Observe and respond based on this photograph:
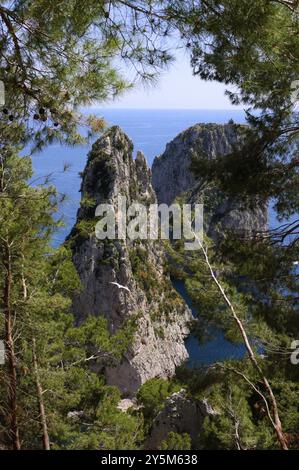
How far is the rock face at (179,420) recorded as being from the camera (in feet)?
50.9

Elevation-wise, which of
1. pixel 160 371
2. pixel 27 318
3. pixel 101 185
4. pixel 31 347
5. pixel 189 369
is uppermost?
pixel 101 185

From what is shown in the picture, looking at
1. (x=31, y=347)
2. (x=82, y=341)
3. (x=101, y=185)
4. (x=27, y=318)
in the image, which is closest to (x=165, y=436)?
(x=82, y=341)

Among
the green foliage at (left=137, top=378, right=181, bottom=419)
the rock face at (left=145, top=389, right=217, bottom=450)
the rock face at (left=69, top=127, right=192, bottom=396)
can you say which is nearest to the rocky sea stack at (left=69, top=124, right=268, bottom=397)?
the rock face at (left=69, top=127, right=192, bottom=396)

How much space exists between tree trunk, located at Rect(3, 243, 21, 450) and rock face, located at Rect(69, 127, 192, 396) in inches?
977

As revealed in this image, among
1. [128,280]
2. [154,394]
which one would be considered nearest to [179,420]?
[154,394]

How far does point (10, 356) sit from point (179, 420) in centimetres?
1142

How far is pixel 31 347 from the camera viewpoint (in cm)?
773

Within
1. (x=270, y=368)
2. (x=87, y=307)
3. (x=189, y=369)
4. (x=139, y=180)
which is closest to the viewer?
(x=270, y=368)

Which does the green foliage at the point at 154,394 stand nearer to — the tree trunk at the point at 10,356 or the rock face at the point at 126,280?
the rock face at the point at 126,280

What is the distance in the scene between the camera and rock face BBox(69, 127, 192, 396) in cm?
3447

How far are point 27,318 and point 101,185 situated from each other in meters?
30.7

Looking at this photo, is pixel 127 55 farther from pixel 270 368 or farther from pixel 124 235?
pixel 124 235

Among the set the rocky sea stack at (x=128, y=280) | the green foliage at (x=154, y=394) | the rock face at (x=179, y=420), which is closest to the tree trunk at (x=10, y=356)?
the rock face at (x=179, y=420)

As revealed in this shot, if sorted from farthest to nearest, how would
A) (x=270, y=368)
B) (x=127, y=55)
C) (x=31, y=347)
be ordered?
(x=31, y=347), (x=270, y=368), (x=127, y=55)
